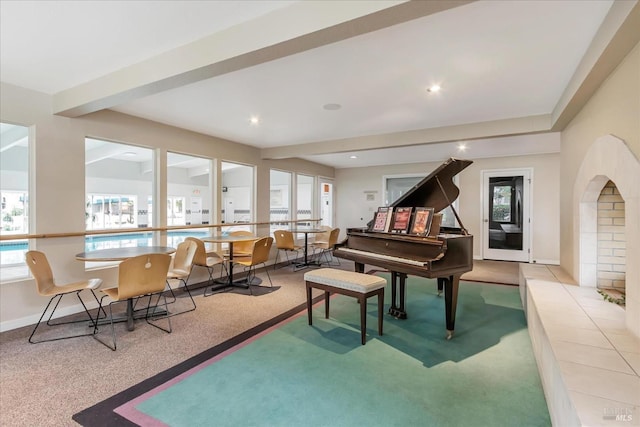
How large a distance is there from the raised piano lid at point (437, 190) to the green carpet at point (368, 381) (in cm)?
137

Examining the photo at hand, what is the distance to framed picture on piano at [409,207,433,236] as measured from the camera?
309 cm

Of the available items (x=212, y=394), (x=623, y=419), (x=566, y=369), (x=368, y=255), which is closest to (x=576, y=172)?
(x=368, y=255)

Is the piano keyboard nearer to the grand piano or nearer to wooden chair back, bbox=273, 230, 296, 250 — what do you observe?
the grand piano

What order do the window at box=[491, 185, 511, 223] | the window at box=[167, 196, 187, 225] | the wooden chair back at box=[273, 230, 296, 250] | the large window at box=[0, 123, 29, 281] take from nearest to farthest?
the large window at box=[0, 123, 29, 281], the window at box=[167, 196, 187, 225], the wooden chair back at box=[273, 230, 296, 250], the window at box=[491, 185, 511, 223]

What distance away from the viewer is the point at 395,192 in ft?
27.7

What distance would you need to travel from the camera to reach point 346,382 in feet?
7.02

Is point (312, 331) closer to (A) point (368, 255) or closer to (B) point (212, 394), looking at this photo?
(A) point (368, 255)

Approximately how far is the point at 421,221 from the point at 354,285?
3.33 ft

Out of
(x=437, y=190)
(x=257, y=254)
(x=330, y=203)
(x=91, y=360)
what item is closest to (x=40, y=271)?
(x=91, y=360)

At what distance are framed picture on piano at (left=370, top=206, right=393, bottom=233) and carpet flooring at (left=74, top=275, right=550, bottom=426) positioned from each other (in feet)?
3.48

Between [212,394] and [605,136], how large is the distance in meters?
3.52

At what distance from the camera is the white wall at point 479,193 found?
21.6ft

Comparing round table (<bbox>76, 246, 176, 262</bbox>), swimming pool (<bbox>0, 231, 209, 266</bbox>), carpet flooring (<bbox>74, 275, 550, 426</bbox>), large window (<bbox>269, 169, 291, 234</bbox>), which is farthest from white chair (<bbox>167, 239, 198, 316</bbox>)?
large window (<bbox>269, 169, 291, 234</bbox>)

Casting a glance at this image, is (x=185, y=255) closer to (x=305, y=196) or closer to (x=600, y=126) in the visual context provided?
(x=600, y=126)
